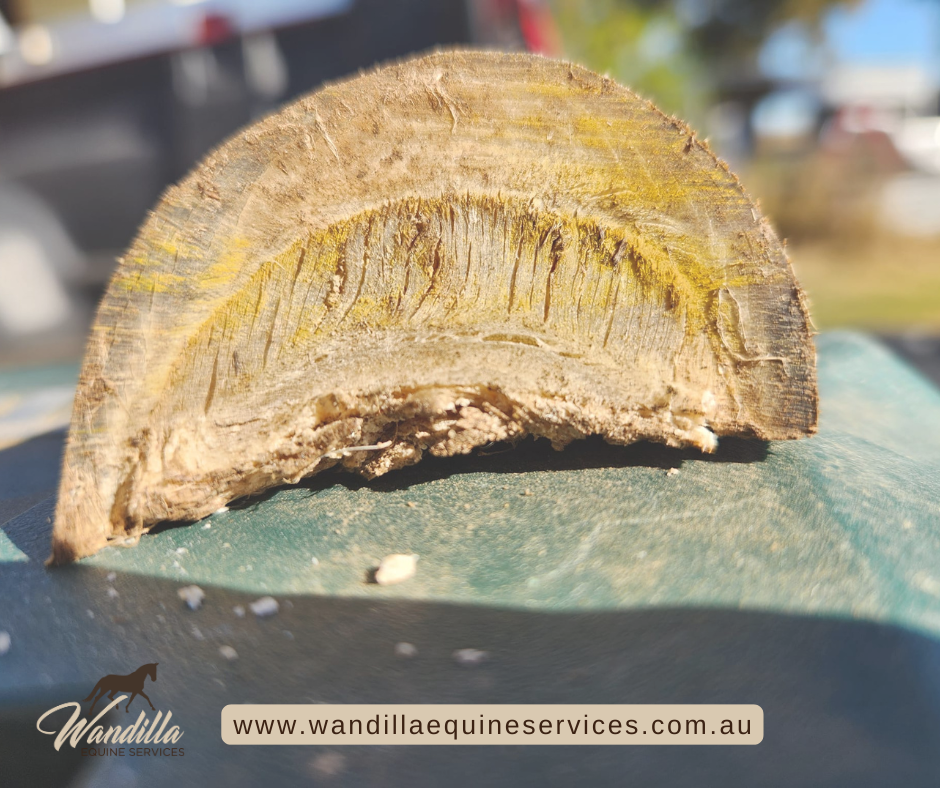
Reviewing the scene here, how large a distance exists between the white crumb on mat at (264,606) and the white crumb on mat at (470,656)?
12.8 inches

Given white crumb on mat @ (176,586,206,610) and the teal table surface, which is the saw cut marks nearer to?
the teal table surface

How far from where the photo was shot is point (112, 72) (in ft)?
14.6

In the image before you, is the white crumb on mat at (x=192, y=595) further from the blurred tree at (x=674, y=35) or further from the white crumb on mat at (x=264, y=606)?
the blurred tree at (x=674, y=35)

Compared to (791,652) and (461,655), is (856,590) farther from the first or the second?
(461,655)

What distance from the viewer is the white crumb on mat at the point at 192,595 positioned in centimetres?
117

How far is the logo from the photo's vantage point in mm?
951

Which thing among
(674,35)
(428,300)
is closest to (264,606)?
(428,300)

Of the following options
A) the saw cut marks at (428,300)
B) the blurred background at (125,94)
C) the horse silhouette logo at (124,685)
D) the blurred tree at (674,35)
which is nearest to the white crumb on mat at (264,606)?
the horse silhouette logo at (124,685)

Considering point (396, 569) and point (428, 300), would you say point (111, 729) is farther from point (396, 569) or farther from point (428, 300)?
point (428, 300)

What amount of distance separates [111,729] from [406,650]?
0.43 metres

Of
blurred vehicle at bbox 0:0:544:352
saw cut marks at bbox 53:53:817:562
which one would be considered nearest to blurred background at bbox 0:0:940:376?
blurred vehicle at bbox 0:0:544:352

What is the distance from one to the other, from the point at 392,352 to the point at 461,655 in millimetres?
620

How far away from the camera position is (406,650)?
42.3 inches

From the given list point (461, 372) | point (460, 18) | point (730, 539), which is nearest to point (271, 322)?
point (461, 372)
